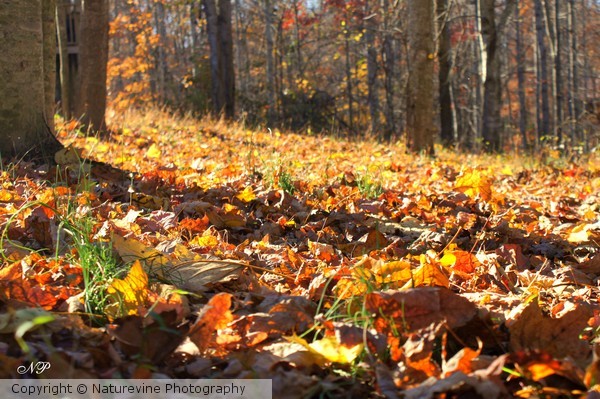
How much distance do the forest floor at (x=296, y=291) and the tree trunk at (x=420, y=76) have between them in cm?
580

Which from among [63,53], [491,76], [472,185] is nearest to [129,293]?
[472,185]

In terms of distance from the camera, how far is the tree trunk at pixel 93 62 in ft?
30.3

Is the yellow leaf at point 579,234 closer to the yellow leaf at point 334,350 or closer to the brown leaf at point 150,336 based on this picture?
the yellow leaf at point 334,350

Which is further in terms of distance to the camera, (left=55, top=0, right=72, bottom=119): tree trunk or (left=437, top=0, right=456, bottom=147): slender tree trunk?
(left=437, top=0, right=456, bottom=147): slender tree trunk

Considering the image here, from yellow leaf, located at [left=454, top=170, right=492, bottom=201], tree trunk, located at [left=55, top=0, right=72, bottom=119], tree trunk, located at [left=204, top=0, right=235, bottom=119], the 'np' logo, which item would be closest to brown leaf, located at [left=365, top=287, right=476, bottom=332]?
the 'np' logo

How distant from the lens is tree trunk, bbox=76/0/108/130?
923cm

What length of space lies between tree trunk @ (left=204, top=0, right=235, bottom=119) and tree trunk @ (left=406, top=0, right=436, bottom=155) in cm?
701

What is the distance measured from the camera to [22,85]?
15.7 ft

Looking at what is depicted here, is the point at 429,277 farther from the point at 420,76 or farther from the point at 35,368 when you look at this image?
the point at 420,76

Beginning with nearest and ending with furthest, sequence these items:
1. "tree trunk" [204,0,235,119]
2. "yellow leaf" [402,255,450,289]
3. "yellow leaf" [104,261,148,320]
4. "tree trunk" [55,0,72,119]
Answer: "yellow leaf" [104,261,148,320]
"yellow leaf" [402,255,450,289]
"tree trunk" [55,0,72,119]
"tree trunk" [204,0,235,119]

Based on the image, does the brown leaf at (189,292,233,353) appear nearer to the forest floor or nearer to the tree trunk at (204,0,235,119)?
the forest floor

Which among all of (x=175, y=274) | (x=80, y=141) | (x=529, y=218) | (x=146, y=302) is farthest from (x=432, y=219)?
(x=80, y=141)

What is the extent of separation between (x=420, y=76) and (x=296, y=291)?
818 cm

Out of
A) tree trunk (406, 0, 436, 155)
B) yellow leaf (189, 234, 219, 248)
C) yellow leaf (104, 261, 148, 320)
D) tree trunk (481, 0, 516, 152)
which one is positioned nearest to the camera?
yellow leaf (104, 261, 148, 320)
